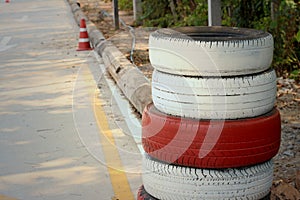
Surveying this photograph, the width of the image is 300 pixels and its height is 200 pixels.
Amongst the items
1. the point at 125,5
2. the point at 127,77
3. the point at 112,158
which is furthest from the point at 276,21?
the point at 125,5

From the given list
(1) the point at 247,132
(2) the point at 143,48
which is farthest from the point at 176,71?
(2) the point at 143,48

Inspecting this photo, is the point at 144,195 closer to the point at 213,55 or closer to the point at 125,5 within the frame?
the point at 213,55

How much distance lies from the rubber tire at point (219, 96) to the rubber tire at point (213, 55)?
5cm

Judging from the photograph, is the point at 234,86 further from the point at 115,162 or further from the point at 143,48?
the point at 143,48

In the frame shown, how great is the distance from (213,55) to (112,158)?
118 inches

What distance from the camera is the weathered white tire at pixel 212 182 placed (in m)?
4.55

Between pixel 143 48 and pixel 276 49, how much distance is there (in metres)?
4.41

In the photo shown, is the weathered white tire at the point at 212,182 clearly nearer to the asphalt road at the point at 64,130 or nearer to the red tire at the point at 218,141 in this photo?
the red tire at the point at 218,141

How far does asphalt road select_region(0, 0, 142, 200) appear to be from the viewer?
6391mm

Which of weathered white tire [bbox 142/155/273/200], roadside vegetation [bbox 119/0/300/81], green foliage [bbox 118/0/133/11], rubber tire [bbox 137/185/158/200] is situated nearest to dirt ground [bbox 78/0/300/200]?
roadside vegetation [bbox 119/0/300/81]

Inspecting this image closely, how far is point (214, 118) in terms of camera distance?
450cm

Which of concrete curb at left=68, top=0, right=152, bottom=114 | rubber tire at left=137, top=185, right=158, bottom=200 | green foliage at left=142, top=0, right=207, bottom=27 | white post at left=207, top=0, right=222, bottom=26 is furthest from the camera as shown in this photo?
green foliage at left=142, top=0, right=207, bottom=27

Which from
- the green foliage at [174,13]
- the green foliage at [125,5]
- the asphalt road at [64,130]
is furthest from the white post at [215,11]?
the green foliage at [125,5]

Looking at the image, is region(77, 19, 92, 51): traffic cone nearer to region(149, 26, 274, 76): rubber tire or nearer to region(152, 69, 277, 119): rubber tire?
region(149, 26, 274, 76): rubber tire
